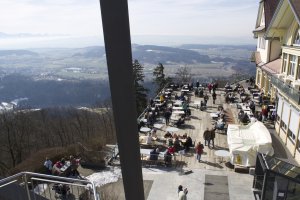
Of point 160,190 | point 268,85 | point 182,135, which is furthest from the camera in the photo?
point 268,85

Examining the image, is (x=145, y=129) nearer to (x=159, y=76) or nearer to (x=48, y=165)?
(x=48, y=165)

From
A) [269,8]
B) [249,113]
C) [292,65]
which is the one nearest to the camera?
[292,65]

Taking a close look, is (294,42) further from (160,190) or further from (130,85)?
(130,85)

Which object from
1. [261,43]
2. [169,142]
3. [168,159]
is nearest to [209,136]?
[169,142]

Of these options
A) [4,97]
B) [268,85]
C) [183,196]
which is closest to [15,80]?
[4,97]

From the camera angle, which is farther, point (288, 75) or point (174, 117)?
point (174, 117)

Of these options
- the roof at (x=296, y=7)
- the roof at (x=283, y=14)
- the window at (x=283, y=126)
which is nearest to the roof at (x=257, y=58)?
the roof at (x=283, y=14)

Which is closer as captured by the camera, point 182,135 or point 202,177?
point 202,177
